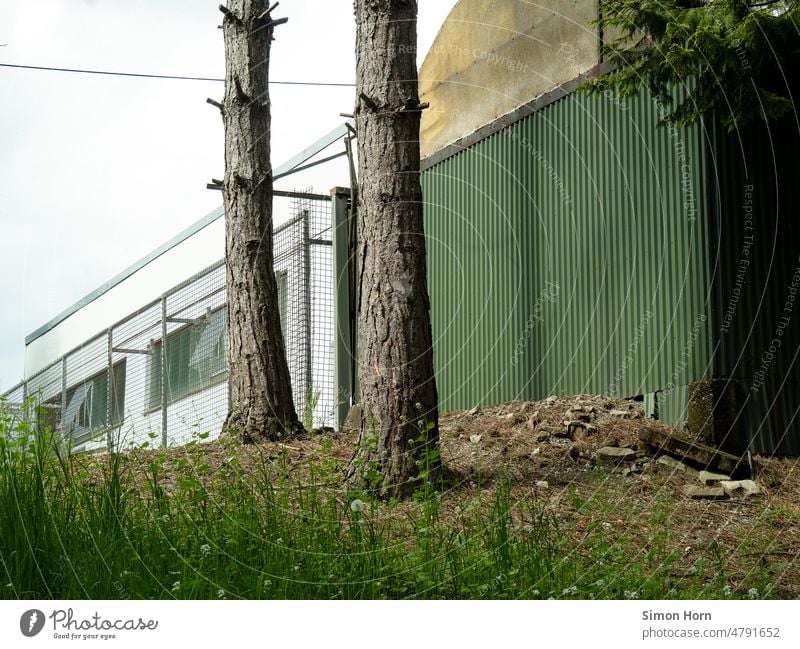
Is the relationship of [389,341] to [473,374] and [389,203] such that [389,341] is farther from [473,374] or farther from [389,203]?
[473,374]

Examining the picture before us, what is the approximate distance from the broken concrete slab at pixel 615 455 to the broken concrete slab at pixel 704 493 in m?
0.54

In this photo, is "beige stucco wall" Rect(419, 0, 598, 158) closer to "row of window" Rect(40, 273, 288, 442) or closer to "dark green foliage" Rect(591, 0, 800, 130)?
"dark green foliage" Rect(591, 0, 800, 130)

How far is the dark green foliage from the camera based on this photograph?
637 cm

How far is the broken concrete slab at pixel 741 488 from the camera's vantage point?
675 centimetres

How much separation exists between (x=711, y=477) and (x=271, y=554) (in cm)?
340

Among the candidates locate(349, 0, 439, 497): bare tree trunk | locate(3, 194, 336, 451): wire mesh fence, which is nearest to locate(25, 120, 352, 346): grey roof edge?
locate(3, 194, 336, 451): wire mesh fence

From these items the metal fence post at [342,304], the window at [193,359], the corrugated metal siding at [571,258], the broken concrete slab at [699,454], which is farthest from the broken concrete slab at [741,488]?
the window at [193,359]

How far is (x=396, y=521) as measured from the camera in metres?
5.68

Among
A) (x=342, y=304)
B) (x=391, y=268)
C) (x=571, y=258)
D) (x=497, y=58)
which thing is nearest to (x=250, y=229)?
(x=391, y=268)

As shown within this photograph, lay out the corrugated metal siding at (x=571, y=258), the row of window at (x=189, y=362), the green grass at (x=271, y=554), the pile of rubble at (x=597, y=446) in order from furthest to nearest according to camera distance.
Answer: the row of window at (x=189, y=362)
the corrugated metal siding at (x=571, y=258)
the pile of rubble at (x=597, y=446)
the green grass at (x=271, y=554)

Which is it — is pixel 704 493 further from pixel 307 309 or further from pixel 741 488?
pixel 307 309

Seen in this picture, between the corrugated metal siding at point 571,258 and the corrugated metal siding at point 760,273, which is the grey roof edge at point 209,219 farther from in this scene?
the corrugated metal siding at point 760,273

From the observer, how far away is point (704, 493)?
6.56 m
